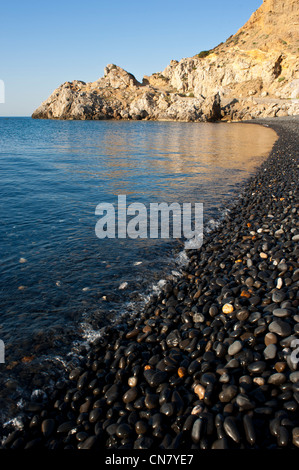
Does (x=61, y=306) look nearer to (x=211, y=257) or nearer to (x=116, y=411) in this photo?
(x=116, y=411)

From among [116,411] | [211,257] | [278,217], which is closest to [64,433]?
[116,411]

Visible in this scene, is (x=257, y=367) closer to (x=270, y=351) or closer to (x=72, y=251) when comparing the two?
(x=270, y=351)

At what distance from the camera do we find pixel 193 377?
12.5ft

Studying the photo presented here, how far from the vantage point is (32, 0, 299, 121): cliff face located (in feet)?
297

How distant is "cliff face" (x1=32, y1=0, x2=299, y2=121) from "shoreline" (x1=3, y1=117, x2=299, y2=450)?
265 feet

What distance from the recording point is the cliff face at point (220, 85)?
90438mm

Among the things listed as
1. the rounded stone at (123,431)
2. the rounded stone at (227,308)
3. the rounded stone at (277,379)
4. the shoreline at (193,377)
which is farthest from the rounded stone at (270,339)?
the rounded stone at (123,431)

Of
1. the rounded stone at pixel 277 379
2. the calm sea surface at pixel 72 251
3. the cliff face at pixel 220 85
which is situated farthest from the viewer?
the cliff face at pixel 220 85

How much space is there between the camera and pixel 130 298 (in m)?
6.21

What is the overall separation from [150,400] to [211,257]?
14.6 feet

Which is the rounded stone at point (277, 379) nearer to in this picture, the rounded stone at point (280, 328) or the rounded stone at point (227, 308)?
the rounded stone at point (280, 328)

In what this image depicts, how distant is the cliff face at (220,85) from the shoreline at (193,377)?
3180 inches

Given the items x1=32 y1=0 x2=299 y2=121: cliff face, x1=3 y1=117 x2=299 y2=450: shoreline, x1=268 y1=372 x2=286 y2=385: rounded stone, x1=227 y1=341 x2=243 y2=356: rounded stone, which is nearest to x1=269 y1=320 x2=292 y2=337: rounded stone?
x1=3 y1=117 x2=299 y2=450: shoreline

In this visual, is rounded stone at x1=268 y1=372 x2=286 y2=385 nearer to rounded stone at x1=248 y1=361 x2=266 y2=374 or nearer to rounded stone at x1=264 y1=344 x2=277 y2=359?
rounded stone at x1=248 y1=361 x2=266 y2=374
